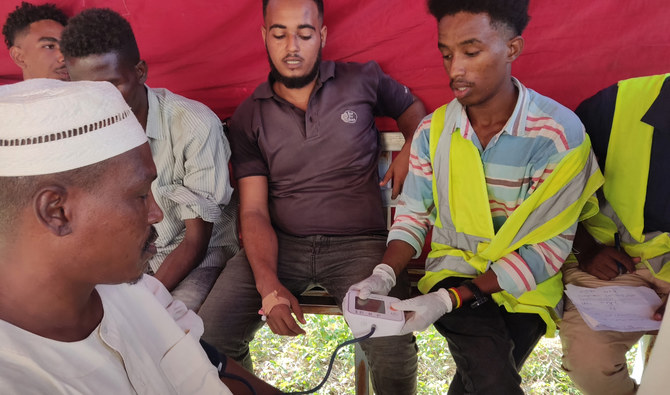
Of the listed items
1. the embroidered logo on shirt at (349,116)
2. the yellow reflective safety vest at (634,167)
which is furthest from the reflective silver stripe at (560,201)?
the embroidered logo on shirt at (349,116)

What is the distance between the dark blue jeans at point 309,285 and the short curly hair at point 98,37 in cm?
86

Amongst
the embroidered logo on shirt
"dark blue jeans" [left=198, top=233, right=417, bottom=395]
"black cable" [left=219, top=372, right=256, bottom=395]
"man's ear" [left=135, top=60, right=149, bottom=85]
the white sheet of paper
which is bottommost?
"dark blue jeans" [left=198, top=233, right=417, bottom=395]

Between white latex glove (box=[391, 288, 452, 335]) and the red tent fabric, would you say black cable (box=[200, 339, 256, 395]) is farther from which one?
the red tent fabric

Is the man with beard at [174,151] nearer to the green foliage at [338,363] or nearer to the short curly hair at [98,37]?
the short curly hair at [98,37]

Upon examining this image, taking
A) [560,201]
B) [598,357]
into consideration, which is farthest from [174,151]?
[598,357]

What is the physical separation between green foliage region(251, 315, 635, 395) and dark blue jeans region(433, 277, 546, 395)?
66 cm

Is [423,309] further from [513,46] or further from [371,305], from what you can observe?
[513,46]

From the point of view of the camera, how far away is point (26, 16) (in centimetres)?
210

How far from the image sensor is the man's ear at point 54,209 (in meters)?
0.81

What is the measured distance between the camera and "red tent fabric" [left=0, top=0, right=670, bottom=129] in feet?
5.66

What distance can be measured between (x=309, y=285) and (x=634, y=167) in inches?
45.9

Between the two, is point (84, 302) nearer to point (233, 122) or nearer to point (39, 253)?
point (39, 253)

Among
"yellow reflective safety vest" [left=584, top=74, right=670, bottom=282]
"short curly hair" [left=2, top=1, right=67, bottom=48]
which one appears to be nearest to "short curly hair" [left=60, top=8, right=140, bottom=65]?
"short curly hair" [left=2, top=1, right=67, bottom=48]

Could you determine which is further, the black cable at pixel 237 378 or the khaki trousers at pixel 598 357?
the khaki trousers at pixel 598 357
